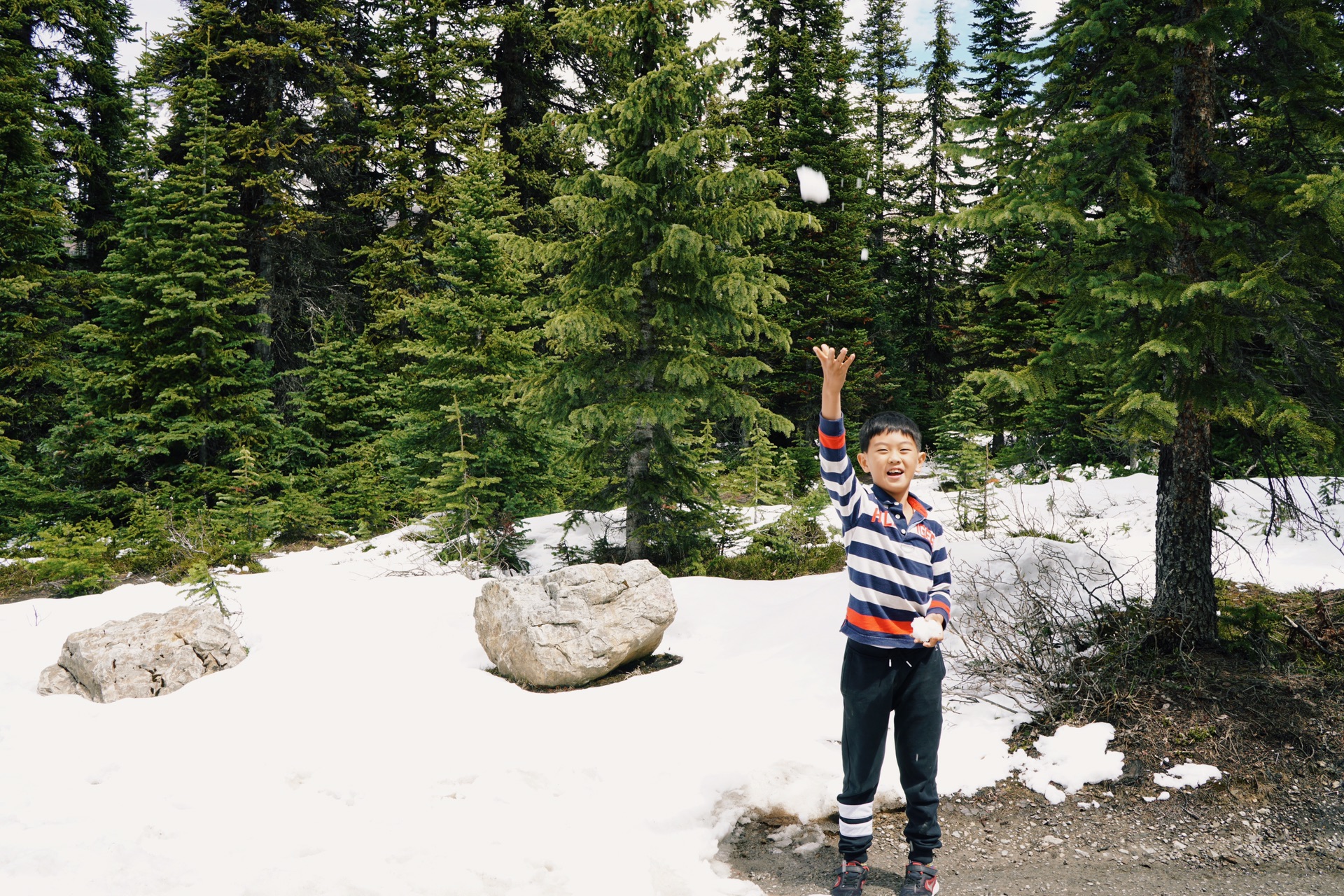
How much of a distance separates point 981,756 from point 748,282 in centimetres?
611

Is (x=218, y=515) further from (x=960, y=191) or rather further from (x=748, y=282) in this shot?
(x=960, y=191)

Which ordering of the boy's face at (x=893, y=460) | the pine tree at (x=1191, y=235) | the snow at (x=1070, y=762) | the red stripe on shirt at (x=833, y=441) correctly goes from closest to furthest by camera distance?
the red stripe on shirt at (x=833, y=441) < the boy's face at (x=893, y=460) < the snow at (x=1070, y=762) < the pine tree at (x=1191, y=235)


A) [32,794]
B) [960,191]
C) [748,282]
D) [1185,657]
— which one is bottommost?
[32,794]

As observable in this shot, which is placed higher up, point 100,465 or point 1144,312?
point 1144,312

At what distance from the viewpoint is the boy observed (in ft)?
11.4

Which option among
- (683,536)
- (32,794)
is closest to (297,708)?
(32,794)

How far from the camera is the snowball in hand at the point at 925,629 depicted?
3248mm

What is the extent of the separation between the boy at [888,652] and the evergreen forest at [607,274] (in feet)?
6.53

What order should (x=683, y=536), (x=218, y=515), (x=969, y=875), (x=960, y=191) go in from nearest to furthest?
(x=969, y=875) < (x=683, y=536) < (x=218, y=515) < (x=960, y=191)

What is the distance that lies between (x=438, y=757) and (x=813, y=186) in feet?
64.3

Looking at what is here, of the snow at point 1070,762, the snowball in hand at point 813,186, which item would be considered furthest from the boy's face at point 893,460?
the snowball in hand at point 813,186

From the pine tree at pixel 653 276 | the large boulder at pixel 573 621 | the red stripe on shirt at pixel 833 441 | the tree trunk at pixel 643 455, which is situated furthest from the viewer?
the tree trunk at pixel 643 455

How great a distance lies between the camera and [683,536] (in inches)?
391

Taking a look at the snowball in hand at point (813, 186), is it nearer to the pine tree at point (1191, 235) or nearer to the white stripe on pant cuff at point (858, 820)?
the pine tree at point (1191, 235)
